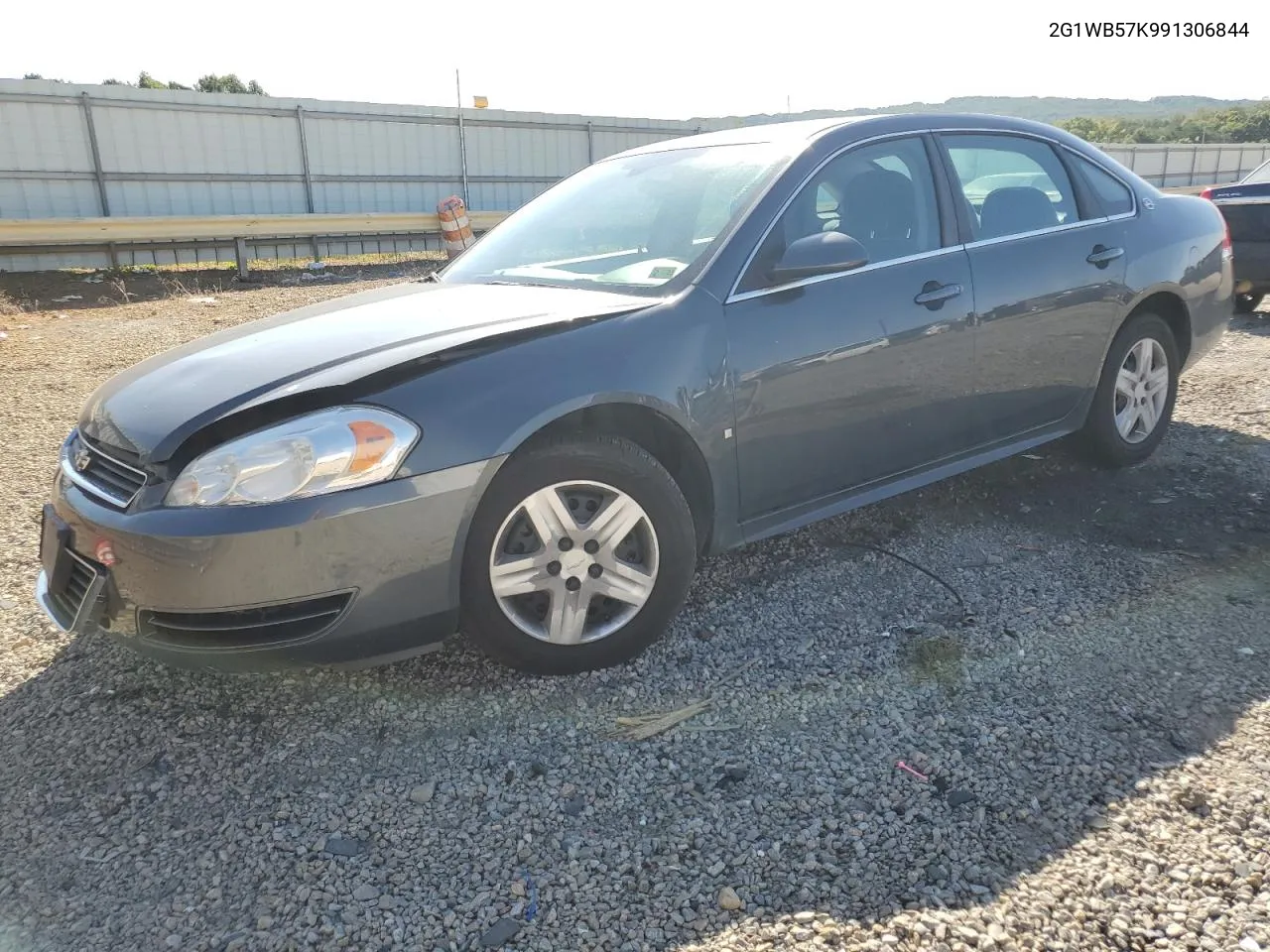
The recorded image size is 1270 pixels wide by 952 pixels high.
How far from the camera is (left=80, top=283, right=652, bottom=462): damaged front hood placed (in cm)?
261

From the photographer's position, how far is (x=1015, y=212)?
4.02 m

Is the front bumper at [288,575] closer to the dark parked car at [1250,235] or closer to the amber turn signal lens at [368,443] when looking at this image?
the amber turn signal lens at [368,443]

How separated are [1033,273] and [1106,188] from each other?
0.89 m

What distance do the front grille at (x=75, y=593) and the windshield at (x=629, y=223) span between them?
1.72 metres

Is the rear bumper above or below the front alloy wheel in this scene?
above

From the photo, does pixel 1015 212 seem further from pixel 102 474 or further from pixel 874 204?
pixel 102 474

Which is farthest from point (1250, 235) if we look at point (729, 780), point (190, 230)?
point (190, 230)

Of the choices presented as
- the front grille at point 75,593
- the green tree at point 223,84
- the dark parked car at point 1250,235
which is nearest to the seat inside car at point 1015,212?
the front grille at point 75,593

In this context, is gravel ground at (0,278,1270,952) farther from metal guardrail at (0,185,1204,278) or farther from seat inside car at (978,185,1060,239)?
metal guardrail at (0,185,1204,278)

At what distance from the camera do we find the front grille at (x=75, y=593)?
103 inches

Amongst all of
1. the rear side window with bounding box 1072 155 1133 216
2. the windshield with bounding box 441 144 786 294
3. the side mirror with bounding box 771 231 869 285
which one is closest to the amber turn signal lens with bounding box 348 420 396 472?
the windshield with bounding box 441 144 786 294

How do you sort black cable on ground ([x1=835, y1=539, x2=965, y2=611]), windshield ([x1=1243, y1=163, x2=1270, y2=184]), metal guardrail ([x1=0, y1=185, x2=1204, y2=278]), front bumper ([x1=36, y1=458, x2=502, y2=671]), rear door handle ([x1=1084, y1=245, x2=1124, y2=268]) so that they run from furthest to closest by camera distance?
metal guardrail ([x1=0, y1=185, x2=1204, y2=278]), windshield ([x1=1243, y1=163, x2=1270, y2=184]), rear door handle ([x1=1084, y1=245, x2=1124, y2=268]), black cable on ground ([x1=835, y1=539, x2=965, y2=611]), front bumper ([x1=36, y1=458, x2=502, y2=671])

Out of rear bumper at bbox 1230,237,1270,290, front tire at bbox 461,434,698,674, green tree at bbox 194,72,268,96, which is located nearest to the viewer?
front tire at bbox 461,434,698,674

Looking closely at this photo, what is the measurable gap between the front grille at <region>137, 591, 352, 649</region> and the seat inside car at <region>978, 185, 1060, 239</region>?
286 centimetres
